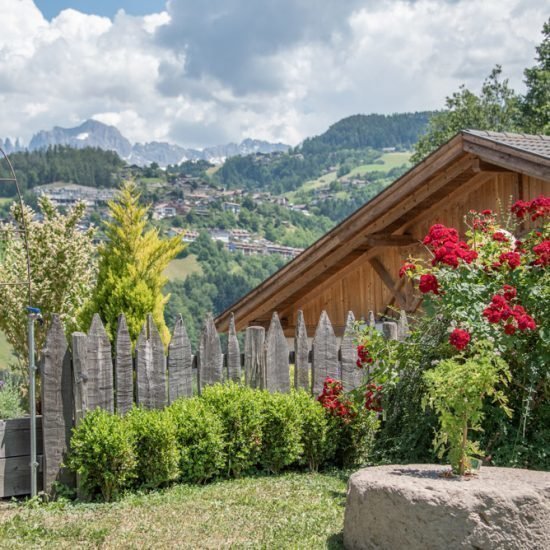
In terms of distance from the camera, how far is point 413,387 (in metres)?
6.85

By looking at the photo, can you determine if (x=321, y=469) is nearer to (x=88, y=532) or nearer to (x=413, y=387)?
(x=413, y=387)

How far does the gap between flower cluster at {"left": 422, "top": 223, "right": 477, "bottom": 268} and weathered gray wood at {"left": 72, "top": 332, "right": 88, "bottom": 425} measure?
2919mm

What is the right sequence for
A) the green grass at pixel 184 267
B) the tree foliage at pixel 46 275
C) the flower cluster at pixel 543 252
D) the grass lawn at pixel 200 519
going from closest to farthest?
the grass lawn at pixel 200 519
the flower cluster at pixel 543 252
the tree foliage at pixel 46 275
the green grass at pixel 184 267

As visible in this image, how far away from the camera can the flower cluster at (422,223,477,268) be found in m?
5.97

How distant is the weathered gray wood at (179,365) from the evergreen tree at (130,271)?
4339mm

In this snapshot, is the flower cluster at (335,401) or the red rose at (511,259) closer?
the red rose at (511,259)

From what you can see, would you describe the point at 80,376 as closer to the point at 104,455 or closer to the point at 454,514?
the point at 104,455

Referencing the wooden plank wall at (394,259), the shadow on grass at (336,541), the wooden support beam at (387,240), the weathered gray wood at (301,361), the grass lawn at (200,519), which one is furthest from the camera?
the wooden support beam at (387,240)

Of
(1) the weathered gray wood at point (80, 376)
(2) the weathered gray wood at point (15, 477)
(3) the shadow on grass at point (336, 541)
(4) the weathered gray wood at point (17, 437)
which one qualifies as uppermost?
(1) the weathered gray wood at point (80, 376)

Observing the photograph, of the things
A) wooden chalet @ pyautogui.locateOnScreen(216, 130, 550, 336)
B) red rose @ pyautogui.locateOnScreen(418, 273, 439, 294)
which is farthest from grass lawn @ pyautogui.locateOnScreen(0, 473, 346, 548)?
wooden chalet @ pyautogui.locateOnScreen(216, 130, 550, 336)

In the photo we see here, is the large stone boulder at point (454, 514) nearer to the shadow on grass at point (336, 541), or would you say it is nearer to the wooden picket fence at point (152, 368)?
the shadow on grass at point (336, 541)

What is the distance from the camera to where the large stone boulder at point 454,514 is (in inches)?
167

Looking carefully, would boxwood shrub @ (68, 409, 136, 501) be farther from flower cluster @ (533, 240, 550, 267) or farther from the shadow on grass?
flower cluster @ (533, 240, 550, 267)

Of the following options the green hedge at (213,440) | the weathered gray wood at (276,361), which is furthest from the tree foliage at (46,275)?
the green hedge at (213,440)
